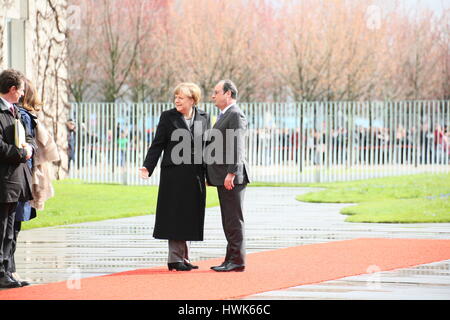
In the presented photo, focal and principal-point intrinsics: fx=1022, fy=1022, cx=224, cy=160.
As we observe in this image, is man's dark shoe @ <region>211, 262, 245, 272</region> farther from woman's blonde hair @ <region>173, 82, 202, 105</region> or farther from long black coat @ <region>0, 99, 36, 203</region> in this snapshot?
long black coat @ <region>0, 99, 36, 203</region>

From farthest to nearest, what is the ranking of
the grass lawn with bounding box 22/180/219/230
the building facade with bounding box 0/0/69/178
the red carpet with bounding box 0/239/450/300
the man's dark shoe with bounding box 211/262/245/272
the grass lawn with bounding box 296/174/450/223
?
the building facade with bounding box 0/0/69/178
the grass lawn with bounding box 22/180/219/230
the grass lawn with bounding box 296/174/450/223
the man's dark shoe with bounding box 211/262/245/272
the red carpet with bounding box 0/239/450/300

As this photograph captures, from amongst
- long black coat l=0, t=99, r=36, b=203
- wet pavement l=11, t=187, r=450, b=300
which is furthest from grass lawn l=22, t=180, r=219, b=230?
long black coat l=0, t=99, r=36, b=203

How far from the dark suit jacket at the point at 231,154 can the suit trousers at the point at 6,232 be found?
89.0 inches

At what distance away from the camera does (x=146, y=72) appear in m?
50.5

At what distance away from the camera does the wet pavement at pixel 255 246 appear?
30.2 feet

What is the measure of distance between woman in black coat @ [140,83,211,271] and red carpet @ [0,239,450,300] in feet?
1.23

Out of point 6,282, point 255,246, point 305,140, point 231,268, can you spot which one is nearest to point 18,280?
point 6,282

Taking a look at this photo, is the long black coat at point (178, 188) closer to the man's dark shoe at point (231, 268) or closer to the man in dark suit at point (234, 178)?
the man in dark suit at point (234, 178)

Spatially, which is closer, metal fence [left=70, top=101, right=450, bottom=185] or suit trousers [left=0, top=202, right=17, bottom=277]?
suit trousers [left=0, top=202, right=17, bottom=277]

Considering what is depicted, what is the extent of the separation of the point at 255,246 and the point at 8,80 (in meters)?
5.13

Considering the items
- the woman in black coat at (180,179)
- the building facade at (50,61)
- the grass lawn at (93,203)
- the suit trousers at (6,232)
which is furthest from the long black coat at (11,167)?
the building facade at (50,61)

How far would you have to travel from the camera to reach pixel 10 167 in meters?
9.11

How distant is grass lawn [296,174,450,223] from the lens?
17.6 metres

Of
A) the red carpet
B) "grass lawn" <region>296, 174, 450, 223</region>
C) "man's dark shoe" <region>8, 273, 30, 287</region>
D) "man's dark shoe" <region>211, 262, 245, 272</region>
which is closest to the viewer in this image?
the red carpet
